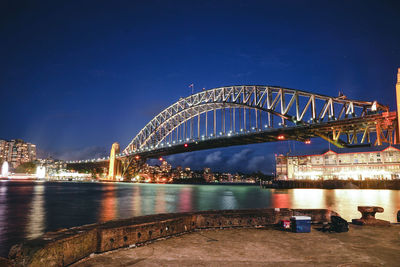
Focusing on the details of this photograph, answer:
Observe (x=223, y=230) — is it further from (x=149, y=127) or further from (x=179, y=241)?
(x=149, y=127)

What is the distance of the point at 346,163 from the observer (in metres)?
63.3

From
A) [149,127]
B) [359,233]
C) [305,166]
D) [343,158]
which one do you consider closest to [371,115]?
[343,158]

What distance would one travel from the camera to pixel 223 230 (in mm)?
6781

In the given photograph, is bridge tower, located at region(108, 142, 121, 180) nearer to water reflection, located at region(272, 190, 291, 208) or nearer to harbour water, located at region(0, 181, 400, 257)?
harbour water, located at region(0, 181, 400, 257)

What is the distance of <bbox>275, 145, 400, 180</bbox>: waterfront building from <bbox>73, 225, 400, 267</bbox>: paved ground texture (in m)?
61.1

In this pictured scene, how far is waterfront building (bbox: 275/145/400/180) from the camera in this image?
57.2 meters

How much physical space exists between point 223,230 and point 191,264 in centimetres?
268

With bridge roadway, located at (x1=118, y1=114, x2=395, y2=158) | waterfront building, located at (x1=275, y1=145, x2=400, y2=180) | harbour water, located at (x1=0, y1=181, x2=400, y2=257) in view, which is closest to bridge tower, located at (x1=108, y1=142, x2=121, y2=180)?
bridge roadway, located at (x1=118, y1=114, x2=395, y2=158)

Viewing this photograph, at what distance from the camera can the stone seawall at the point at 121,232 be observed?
359 centimetres

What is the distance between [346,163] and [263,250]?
2635 inches

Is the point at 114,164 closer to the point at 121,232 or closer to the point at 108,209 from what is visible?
the point at 108,209

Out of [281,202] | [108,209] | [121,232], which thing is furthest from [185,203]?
[121,232]

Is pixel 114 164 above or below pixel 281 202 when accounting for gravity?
above

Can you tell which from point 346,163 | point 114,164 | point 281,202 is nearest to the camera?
point 281,202
